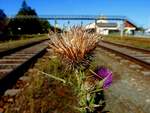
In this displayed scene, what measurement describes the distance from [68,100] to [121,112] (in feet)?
3.40

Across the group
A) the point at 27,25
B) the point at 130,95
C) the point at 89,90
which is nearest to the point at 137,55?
the point at 130,95

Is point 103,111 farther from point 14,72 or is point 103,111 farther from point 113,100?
point 14,72

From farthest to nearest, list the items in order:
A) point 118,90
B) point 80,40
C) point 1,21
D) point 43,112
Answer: point 1,21 → point 118,90 → point 43,112 → point 80,40

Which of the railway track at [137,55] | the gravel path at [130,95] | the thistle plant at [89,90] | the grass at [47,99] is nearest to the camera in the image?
the thistle plant at [89,90]

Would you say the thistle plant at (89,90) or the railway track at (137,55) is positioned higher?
the thistle plant at (89,90)

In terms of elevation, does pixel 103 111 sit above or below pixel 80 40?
below

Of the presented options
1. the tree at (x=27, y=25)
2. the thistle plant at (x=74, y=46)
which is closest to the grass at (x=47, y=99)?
the thistle plant at (x=74, y=46)

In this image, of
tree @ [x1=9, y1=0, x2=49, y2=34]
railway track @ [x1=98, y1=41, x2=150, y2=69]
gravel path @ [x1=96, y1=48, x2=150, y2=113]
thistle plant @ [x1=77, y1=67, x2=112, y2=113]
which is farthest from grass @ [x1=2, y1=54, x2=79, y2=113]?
tree @ [x1=9, y1=0, x2=49, y2=34]

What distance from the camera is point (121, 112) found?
5.78 meters

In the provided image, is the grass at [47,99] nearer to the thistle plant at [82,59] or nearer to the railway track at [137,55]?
the thistle plant at [82,59]

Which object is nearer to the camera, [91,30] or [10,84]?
[91,30]

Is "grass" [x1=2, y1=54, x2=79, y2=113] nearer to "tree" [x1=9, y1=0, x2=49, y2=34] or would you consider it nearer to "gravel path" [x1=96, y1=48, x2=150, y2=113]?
"gravel path" [x1=96, y1=48, x2=150, y2=113]

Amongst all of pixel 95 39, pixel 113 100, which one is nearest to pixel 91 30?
pixel 95 39

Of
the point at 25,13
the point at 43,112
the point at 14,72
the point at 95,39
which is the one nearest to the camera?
the point at 95,39
